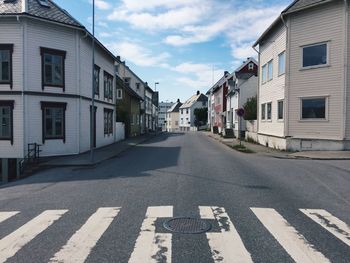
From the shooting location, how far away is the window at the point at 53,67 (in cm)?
2133

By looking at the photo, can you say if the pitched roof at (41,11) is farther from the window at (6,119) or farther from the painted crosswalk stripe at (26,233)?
the painted crosswalk stripe at (26,233)

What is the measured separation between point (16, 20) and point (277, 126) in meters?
17.3

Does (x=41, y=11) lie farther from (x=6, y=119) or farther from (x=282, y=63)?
(x=282, y=63)

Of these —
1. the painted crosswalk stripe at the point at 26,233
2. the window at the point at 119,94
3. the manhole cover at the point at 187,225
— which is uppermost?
the window at the point at 119,94

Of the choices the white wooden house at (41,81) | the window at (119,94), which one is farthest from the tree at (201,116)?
the white wooden house at (41,81)

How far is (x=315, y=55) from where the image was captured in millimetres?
21938

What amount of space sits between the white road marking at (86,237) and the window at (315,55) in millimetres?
17665

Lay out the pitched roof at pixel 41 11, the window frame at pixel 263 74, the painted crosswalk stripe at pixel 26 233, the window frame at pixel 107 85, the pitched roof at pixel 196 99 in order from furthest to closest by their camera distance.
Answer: the pitched roof at pixel 196 99, the window frame at pixel 107 85, the window frame at pixel 263 74, the pitched roof at pixel 41 11, the painted crosswalk stripe at pixel 26 233

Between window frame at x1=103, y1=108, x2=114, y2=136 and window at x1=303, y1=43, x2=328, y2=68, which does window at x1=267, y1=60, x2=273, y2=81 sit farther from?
window frame at x1=103, y1=108, x2=114, y2=136

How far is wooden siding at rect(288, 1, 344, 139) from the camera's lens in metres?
20.8

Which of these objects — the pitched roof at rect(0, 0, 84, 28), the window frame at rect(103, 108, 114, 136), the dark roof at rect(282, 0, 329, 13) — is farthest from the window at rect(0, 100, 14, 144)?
the dark roof at rect(282, 0, 329, 13)

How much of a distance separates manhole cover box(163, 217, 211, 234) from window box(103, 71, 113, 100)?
24.8 m

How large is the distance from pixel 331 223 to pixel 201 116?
97871 millimetres

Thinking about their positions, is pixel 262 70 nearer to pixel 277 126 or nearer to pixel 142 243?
pixel 277 126
